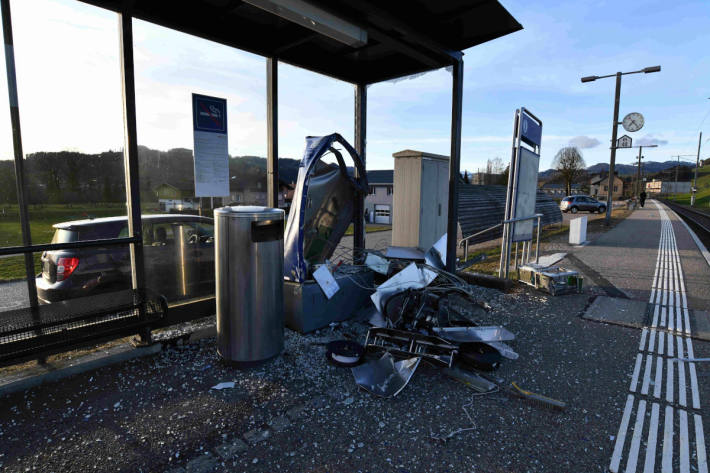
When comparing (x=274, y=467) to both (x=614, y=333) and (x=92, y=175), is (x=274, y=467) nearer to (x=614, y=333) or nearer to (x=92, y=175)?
(x=92, y=175)

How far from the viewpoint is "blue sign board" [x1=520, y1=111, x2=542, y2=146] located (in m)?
5.67

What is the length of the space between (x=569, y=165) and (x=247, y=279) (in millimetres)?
54660

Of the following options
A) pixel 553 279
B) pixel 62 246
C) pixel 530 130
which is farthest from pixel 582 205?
pixel 62 246

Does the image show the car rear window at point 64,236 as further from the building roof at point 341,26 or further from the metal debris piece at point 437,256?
the metal debris piece at point 437,256

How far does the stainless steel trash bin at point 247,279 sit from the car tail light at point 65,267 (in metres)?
1.49

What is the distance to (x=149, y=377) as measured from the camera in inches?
120

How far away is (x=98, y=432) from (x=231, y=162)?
292 centimetres

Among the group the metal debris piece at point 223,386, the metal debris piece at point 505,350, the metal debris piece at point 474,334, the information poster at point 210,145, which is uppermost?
the information poster at point 210,145

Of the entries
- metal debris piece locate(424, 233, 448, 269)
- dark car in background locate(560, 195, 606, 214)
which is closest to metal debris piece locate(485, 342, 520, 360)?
metal debris piece locate(424, 233, 448, 269)

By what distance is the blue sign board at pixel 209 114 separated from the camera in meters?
3.90

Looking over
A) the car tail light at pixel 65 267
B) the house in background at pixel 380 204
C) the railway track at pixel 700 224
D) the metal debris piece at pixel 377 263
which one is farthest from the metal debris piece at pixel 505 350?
the house in background at pixel 380 204

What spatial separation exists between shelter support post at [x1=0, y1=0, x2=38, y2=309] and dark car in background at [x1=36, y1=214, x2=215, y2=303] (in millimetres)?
123

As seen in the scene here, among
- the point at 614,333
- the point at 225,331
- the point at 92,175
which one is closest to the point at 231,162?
the point at 92,175

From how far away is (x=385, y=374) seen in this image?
3.03 metres
